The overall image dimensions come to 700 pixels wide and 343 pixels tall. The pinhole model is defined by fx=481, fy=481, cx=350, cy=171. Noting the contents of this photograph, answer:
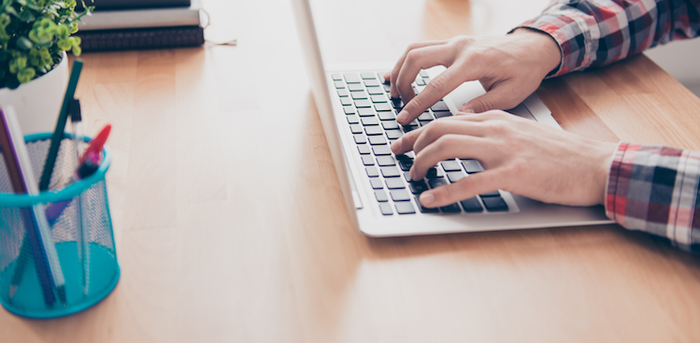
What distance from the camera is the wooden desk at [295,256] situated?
0.42 metres

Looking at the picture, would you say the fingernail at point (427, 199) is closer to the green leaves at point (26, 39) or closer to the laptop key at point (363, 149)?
the laptop key at point (363, 149)

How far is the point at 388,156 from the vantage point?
23.3 inches

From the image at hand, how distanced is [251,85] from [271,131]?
13 centimetres

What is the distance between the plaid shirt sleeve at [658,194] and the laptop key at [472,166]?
0.47ft

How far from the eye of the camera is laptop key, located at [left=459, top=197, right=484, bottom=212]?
1.73 ft

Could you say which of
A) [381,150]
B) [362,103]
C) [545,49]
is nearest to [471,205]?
[381,150]

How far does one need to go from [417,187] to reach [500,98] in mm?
248

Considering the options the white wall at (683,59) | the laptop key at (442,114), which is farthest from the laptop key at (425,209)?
the white wall at (683,59)

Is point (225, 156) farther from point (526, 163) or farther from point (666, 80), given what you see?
point (666, 80)

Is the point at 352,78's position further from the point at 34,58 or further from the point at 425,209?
the point at 34,58

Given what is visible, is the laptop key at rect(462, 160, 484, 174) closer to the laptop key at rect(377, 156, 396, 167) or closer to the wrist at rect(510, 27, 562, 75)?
the laptop key at rect(377, 156, 396, 167)

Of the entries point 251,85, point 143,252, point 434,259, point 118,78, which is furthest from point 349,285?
point 118,78

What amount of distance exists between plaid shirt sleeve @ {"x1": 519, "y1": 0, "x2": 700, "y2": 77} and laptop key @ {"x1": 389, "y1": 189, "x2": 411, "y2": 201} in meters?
0.42

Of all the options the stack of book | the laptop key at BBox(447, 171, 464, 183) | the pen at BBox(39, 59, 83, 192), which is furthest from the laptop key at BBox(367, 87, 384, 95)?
the pen at BBox(39, 59, 83, 192)
